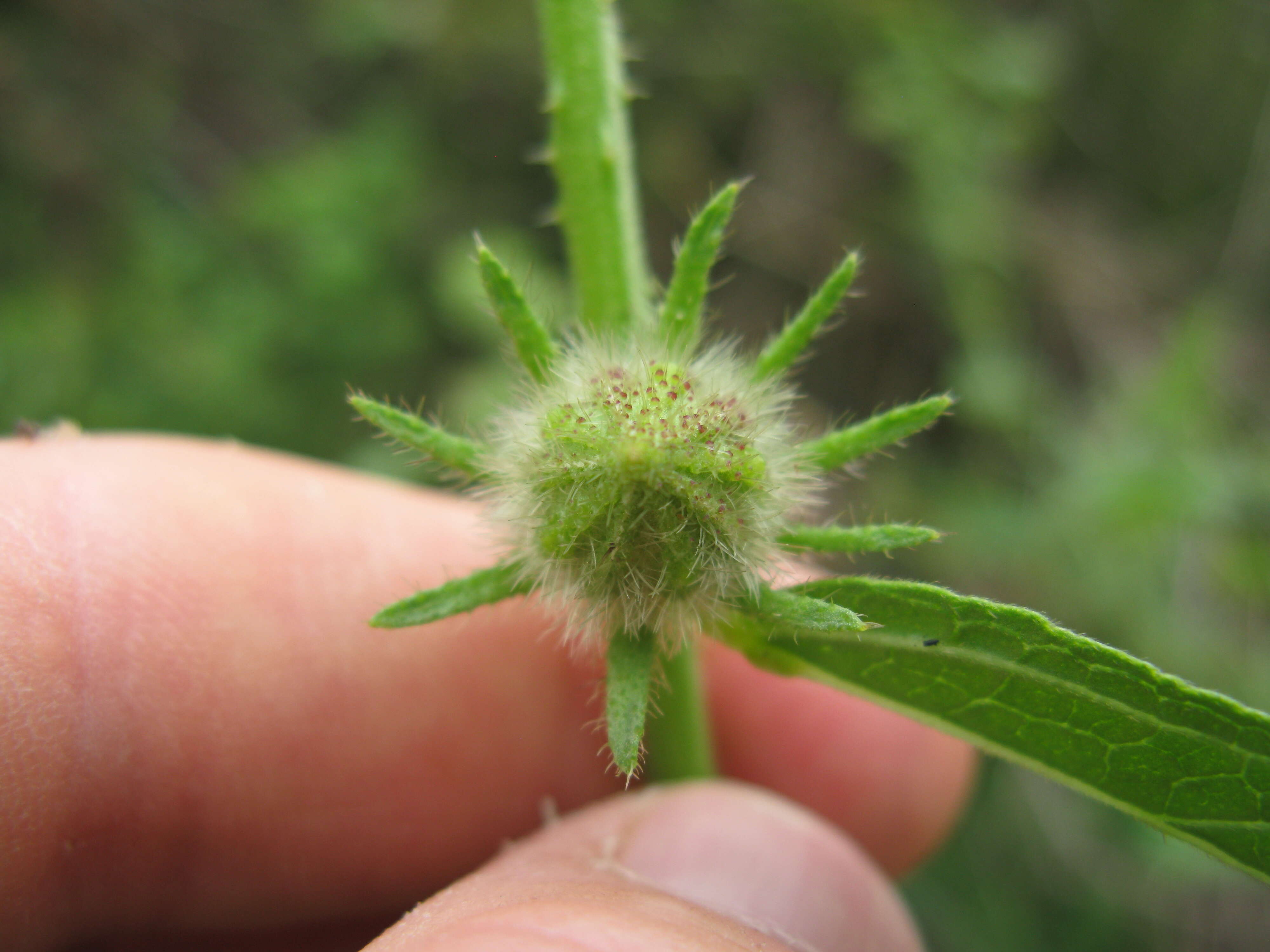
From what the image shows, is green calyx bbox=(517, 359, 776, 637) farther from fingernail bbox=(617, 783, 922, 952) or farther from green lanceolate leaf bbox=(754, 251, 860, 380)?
fingernail bbox=(617, 783, 922, 952)

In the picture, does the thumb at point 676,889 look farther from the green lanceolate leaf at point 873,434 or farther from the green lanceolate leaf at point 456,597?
the green lanceolate leaf at point 873,434

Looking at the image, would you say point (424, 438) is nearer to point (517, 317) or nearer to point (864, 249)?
point (517, 317)

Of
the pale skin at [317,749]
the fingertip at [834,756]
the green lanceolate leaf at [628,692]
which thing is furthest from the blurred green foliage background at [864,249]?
the green lanceolate leaf at [628,692]

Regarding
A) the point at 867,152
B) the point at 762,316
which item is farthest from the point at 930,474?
the point at 867,152

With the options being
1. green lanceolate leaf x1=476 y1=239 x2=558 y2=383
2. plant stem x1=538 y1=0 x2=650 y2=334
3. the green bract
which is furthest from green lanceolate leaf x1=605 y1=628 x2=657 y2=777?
plant stem x1=538 y1=0 x2=650 y2=334

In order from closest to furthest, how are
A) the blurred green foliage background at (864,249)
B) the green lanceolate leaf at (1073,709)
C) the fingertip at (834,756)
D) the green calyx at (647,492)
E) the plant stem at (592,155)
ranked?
the green lanceolate leaf at (1073,709), the green calyx at (647,492), the plant stem at (592,155), the fingertip at (834,756), the blurred green foliage background at (864,249)

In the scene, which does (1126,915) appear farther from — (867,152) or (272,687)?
(867,152)

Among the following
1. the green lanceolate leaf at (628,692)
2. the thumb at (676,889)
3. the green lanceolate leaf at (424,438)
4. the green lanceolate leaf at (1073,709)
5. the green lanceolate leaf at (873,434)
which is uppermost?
the green lanceolate leaf at (873,434)
